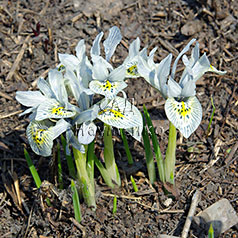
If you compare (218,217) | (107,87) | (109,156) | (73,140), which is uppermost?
(107,87)

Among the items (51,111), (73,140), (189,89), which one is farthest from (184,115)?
(51,111)

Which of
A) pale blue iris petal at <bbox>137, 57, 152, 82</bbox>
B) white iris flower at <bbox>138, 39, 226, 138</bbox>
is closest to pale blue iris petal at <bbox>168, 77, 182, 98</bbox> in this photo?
white iris flower at <bbox>138, 39, 226, 138</bbox>

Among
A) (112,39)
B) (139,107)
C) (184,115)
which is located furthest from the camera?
(139,107)

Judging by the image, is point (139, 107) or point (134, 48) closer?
point (134, 48)

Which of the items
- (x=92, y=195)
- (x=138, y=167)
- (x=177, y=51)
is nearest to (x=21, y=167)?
(x=92, y=195)

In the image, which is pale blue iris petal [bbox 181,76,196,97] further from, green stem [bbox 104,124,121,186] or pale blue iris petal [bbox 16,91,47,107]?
pale blue iris petal [bbox 16,91,47,107]

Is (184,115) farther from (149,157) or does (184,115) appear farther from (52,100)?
(52,100)

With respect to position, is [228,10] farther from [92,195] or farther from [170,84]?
[92,195]
